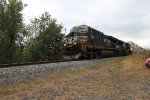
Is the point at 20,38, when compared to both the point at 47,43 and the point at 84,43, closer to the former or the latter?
the point at 47,43

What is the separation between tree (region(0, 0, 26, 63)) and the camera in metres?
37.2

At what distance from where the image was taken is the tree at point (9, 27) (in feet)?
122

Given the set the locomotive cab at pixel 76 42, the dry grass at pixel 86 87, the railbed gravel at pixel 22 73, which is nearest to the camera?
the dry grass at pixel 86 87

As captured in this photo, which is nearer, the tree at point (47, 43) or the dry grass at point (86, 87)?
the dry grass at point (86, 87)

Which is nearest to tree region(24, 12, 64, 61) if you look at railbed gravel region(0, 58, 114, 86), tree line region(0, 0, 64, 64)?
tree line region(0, 0, 64, 64)

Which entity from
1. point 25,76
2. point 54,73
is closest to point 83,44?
point 54,73

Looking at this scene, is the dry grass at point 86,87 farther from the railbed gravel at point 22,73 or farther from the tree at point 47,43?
the tree at point 47,43

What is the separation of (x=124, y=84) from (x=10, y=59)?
89.7 ft

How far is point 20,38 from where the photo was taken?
39688 millimetres

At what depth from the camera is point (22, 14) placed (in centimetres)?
3872

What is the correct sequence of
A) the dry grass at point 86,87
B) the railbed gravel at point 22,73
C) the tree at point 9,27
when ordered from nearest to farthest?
1. the dry grass at point 86,87
2. the railbed gravel at point 22,73
3. the tree at point 9,27

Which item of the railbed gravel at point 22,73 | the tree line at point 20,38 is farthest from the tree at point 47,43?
the railbed gravel at point 22,73

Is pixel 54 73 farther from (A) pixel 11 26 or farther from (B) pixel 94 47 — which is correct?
(A) pixel 11 26

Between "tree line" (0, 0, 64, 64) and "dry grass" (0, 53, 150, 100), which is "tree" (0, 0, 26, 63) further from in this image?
"dry grass" (0, 53, 150, 100)
